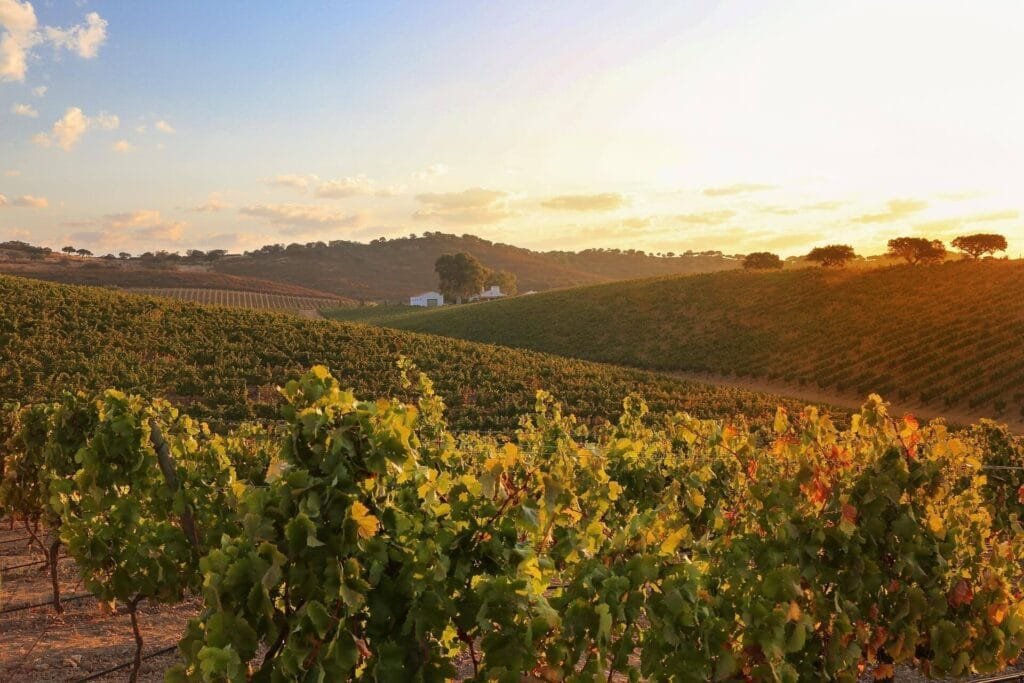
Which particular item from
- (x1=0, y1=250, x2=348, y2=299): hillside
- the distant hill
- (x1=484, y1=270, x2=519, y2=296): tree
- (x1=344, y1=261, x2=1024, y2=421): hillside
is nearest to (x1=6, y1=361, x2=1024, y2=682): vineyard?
(x1=344, y1=261, x2=1024, y2=421): hillside

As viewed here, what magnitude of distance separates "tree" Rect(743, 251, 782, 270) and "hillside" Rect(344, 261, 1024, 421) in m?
8.05

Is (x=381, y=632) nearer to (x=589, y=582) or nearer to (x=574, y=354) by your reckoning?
(x=589, y=582)

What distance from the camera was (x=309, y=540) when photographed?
3.27 m

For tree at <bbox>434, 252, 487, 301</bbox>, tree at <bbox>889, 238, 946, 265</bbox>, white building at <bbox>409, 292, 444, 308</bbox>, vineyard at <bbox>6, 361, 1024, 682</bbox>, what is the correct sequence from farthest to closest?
white building at <bbox>409, 292, 444, 308</bbox>, tree at <bbox>434, 252, 487, 301</bbox>, tree at <bbox>889, 238, 946, 265</bbox>, vineyard at <bbox>6, 361, 1024, 682</bbox>

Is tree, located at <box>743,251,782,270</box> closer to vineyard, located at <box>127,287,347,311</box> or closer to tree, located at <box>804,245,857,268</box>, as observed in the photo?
tree, located at <box>804,245,857,268</box>

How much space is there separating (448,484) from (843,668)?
8.88 feet

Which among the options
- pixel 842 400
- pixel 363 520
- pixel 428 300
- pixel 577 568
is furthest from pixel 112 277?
pixel 363 520

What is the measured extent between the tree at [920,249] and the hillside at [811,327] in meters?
2.97

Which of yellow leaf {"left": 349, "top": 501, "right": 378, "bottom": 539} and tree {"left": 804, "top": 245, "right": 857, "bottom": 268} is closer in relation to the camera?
yellow leaf {"left": 349, "top": 501, "right": 378, "bottom": 539}

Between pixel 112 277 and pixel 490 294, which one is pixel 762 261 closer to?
pixel 490 294

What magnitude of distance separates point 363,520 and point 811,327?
183 feet

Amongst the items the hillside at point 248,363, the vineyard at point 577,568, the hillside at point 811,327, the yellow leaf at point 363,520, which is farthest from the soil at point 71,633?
the hillside at point 811,327

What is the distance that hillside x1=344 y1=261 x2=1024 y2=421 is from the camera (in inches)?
1590

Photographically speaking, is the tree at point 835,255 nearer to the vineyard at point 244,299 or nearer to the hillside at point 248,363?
the hillside at point 248,363
